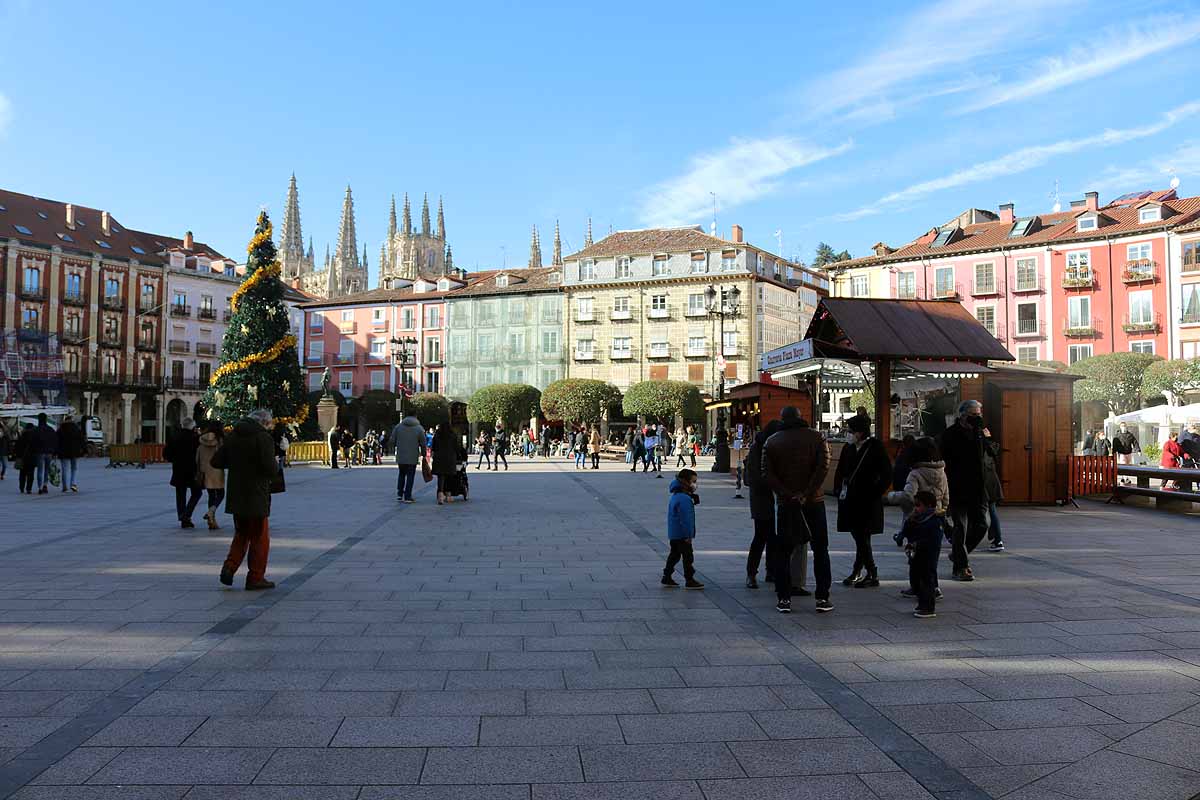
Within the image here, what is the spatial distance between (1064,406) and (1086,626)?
10761mm

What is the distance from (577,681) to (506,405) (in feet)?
179

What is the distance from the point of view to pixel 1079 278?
154 feet

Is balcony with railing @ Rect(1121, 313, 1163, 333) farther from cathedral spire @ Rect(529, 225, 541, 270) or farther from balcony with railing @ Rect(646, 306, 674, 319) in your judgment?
cathedral spire @ Rect(529, 225, 541, 270)

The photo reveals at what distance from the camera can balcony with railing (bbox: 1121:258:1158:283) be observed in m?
45.2

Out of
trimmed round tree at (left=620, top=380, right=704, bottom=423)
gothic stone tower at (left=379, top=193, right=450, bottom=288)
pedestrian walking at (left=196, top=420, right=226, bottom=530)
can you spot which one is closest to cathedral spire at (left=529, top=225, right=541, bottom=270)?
gothic stone tower at (left=379, top=193, right=450, bottom=288)

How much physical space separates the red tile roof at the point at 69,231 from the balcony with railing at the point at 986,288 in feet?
176

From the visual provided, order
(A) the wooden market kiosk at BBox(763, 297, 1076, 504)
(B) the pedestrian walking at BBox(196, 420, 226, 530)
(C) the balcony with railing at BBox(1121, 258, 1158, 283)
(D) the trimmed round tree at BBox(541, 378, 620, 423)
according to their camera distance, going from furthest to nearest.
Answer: (D) the trimmed round tree at BBox(541, 378, 620, 423) < (C) the balcony with railing at BBox(1121, 258, 1158, 283) < (A) the wooden market kiosk at BBox(763, 297, 1076, 504) < (B) the pedestrian walking at BBox(196, 420, 226, 530)

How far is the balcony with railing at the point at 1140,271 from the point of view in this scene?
45250 millimetres

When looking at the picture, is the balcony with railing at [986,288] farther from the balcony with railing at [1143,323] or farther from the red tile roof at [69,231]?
the red tile roof at [69,231]

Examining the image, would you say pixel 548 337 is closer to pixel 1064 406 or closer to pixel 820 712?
pixel 1064 406

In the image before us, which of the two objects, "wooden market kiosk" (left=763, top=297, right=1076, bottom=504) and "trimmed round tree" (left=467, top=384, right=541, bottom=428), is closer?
"wooden market kiosk" (left=763, top=297, right=1076, bottom=504)

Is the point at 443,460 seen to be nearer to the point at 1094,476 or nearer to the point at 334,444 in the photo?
the point at 1094,476

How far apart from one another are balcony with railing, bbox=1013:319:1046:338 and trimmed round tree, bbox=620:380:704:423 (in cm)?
1855

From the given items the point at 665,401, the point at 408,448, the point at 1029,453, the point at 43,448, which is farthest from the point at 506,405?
the point at 1029,453
